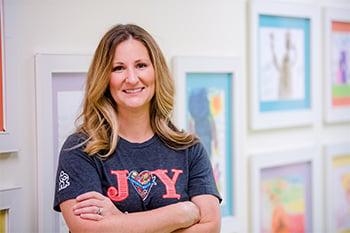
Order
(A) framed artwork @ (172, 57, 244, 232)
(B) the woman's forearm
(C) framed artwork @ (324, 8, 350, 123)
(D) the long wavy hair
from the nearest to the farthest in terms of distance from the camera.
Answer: (B) the woman's forearm < (D) the long wavy hair < (A) framed artwork @ (172, 57, 244, 232) < (C) framed artwork @ (324, 8, 350, 123)

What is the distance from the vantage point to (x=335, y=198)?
8.43 feet

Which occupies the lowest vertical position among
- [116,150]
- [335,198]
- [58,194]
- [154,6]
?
[335,198]

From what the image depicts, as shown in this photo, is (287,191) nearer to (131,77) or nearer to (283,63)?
(283,63)

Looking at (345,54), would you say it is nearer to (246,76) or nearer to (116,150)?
(246,76)

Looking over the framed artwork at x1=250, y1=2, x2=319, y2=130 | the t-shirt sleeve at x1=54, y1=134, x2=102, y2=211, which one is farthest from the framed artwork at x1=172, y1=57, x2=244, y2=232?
the t-shirt sleeve at x1=54, y1=134, x2=102, y2=211

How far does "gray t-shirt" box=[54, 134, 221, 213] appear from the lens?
1.39m

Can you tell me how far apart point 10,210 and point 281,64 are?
1.30 metres

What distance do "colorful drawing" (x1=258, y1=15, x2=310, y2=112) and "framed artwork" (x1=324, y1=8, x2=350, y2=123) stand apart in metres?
0.12

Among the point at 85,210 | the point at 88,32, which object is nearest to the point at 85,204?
the point at 85,210

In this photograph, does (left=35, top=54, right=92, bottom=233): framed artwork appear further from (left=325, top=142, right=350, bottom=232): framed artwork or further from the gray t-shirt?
(left=325, top=142, right=350, bottom=232): framed artwork

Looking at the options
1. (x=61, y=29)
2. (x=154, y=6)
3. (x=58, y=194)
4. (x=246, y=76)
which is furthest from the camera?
(x=246, y=76)

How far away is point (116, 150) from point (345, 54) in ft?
4.97

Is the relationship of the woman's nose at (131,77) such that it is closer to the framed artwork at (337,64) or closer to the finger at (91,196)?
the finger at (91,196)

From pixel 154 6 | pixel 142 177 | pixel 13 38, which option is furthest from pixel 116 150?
pixel 154 6
